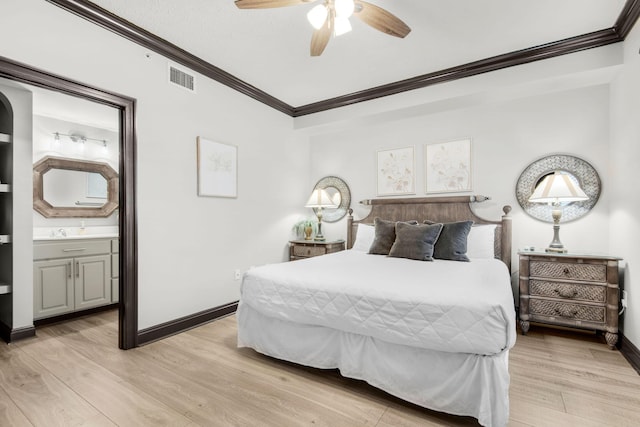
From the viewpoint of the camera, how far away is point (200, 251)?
318 centimetres

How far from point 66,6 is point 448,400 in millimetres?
3530

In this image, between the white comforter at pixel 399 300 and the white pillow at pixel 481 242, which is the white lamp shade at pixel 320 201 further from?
the white pillow at pixel 481 242

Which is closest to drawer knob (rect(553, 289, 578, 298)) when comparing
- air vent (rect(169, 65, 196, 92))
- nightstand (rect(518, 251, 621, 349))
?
nightstand (rect(518, 251, 621, 349))

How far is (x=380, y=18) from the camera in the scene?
2.07 meters

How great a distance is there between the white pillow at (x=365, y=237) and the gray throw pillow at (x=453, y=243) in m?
0.80

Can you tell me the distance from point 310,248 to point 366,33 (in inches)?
101

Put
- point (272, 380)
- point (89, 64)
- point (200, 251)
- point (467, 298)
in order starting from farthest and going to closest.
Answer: point (200, 251) → point (89, 64) → point (272, 380) → point (467, 298)

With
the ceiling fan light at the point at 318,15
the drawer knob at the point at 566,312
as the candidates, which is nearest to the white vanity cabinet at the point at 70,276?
the ceiling fan light at the point at 318,15

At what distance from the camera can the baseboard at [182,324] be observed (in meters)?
2.67

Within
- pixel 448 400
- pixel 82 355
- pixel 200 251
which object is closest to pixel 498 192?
pixel 448 400

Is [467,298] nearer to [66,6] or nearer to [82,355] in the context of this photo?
[82,355]

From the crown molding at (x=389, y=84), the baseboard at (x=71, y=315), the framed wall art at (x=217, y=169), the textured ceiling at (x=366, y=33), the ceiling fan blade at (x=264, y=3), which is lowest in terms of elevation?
the baseboard at (x=71, y=315)

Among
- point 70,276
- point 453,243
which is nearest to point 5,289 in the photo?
point 70,276

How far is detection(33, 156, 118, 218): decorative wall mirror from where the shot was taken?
3.81 meters
